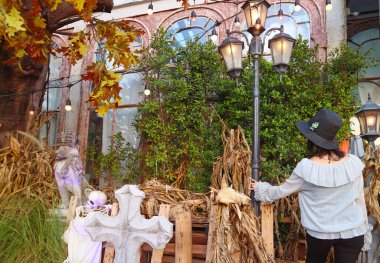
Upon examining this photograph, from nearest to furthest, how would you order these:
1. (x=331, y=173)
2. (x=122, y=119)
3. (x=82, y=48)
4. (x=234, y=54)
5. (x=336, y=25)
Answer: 1. (x=331, y=173)
2. (x=234, y=54)
3. (x=82, y=48)
4. (x=336, y=25)
5. (x=122, y=119)

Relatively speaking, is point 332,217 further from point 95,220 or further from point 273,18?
point 273,18

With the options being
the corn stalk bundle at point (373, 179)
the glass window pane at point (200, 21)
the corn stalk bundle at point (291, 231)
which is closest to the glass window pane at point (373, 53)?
the glass window pane at point (200, 21)

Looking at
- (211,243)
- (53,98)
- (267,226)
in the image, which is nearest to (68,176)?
(211,243)

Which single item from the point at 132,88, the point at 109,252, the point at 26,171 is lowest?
the point at 109,252

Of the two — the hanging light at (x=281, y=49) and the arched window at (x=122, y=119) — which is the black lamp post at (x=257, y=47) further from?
the arched window at (x=122, y=119)

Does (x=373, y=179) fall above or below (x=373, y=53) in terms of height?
below

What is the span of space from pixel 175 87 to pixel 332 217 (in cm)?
681

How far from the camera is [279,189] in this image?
3662mm

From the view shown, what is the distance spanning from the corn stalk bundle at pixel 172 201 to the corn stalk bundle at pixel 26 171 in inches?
57.1

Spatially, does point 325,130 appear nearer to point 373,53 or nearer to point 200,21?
point 373,53

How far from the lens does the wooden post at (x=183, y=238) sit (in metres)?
3.86

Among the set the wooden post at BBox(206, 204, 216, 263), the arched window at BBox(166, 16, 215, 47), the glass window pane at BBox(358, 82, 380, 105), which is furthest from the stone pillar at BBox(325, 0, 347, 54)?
the wooden post at BBox(206, 204, 216, 263)

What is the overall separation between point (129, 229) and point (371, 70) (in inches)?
342

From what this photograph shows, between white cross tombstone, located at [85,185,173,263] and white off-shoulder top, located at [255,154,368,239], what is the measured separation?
1297mm
